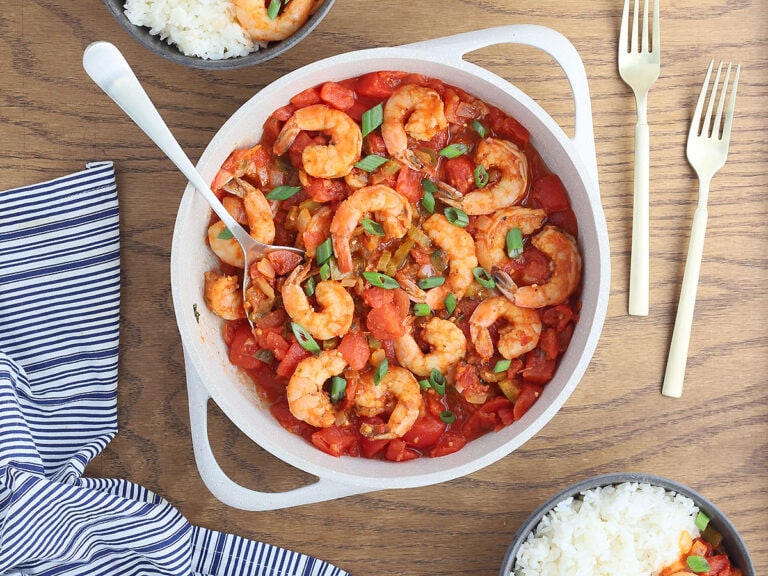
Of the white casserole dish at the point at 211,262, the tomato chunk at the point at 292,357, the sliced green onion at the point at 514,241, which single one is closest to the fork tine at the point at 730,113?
the white casserole dish at the point at 211,262

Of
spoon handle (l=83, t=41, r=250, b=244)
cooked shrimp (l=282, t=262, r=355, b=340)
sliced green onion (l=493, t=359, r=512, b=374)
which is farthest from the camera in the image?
sliced green onion (l=493, t=359, r=512, b=374)

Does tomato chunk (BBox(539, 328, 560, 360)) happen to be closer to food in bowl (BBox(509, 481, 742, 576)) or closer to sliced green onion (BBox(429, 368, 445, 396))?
sliced green onion (BBox(429, 368, 445, 396))

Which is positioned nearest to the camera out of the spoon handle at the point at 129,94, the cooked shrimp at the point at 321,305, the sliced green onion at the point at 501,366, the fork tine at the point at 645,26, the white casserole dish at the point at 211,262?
the spoon handle at the point at 129,94

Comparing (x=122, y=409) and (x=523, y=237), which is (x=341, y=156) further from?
(x=122, y=409)

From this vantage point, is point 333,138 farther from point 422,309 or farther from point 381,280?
point 422,309

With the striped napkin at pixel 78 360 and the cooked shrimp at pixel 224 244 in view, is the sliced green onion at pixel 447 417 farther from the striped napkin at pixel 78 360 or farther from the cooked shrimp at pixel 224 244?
the cooked shrimp at pixel 224 244

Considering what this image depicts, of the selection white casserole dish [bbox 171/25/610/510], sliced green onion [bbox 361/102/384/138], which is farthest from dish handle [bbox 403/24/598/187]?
sliced green onion [bbox 361/102/384/138]

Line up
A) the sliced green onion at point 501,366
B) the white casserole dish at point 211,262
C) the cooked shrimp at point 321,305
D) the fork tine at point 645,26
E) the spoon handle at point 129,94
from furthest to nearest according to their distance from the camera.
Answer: the fork tine at point 645,26, the sliced green onion at point 501,366, the cooked shrimp at point 321,305, the white casserole dish at point 211,262, the spoon handle at point 129,94
